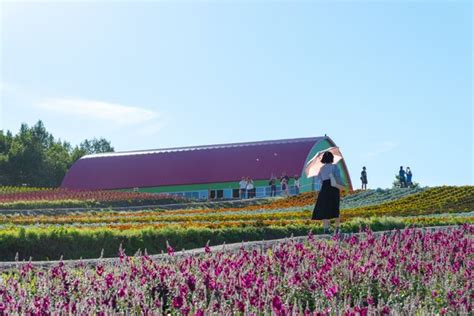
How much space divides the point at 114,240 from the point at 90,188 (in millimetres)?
39692

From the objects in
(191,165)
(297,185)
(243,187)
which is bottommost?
(243,187)

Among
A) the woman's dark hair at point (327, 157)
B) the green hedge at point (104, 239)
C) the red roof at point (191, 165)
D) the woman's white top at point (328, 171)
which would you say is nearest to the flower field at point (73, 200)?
the red roof at point (191, 165)

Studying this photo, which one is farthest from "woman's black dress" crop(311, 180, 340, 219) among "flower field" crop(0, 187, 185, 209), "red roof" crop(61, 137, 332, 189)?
"red roof" crop(61, 137, 332, 189)

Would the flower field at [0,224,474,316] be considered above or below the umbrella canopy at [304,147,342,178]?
below

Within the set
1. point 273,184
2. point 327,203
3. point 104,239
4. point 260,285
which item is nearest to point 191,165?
point 273,184

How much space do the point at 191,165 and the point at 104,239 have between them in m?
37.4

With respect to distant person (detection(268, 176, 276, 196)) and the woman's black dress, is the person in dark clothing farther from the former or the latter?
the woman's black dress

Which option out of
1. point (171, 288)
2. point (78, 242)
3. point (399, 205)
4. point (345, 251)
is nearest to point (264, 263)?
point (345, 251)

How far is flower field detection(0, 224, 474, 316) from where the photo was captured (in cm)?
651

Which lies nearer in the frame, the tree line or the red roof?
the red roof

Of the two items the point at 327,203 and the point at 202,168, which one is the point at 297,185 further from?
the point at 327,203

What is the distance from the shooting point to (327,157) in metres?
16.2

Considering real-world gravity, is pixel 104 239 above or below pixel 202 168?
below

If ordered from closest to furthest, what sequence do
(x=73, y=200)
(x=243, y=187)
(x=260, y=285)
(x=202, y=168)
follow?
(x=260, y=285) < (x=73, y=200) < (x=243, y=187) < (x=202, y=168)
